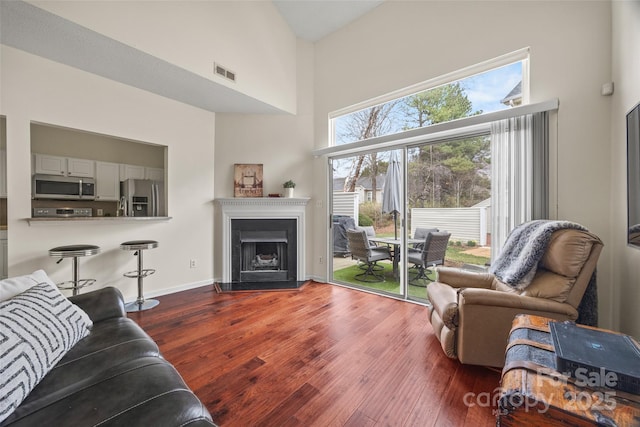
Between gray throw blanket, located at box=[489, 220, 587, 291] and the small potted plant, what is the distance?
2908mm

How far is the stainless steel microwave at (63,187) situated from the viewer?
12.5ft

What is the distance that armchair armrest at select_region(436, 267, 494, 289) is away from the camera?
90.4 inches

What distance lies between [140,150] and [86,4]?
3263 mm

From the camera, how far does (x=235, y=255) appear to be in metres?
4.06

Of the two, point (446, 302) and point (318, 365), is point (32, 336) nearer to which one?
point (318, 365)

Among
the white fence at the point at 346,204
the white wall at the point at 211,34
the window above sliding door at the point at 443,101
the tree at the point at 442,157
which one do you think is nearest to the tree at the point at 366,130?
the window above sliding door at the point at 443,101

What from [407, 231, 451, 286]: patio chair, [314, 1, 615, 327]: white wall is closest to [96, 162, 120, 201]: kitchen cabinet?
[314, 1, 615, 327]: white wall

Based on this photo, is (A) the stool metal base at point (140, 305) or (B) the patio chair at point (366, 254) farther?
(B) the patio chair at point (366, 254)

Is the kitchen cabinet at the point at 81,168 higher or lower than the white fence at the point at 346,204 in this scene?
higher

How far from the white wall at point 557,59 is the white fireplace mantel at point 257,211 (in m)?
2.23

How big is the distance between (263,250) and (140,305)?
71.0 inches

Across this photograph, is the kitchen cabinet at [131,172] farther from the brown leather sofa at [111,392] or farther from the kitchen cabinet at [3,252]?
the brown leather sofa at [111,392]

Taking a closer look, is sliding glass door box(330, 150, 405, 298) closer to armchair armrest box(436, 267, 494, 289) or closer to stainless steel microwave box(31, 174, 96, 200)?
armchair armrest box(436, 267, 494, 289)

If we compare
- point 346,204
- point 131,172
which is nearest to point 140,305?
point 131,172
